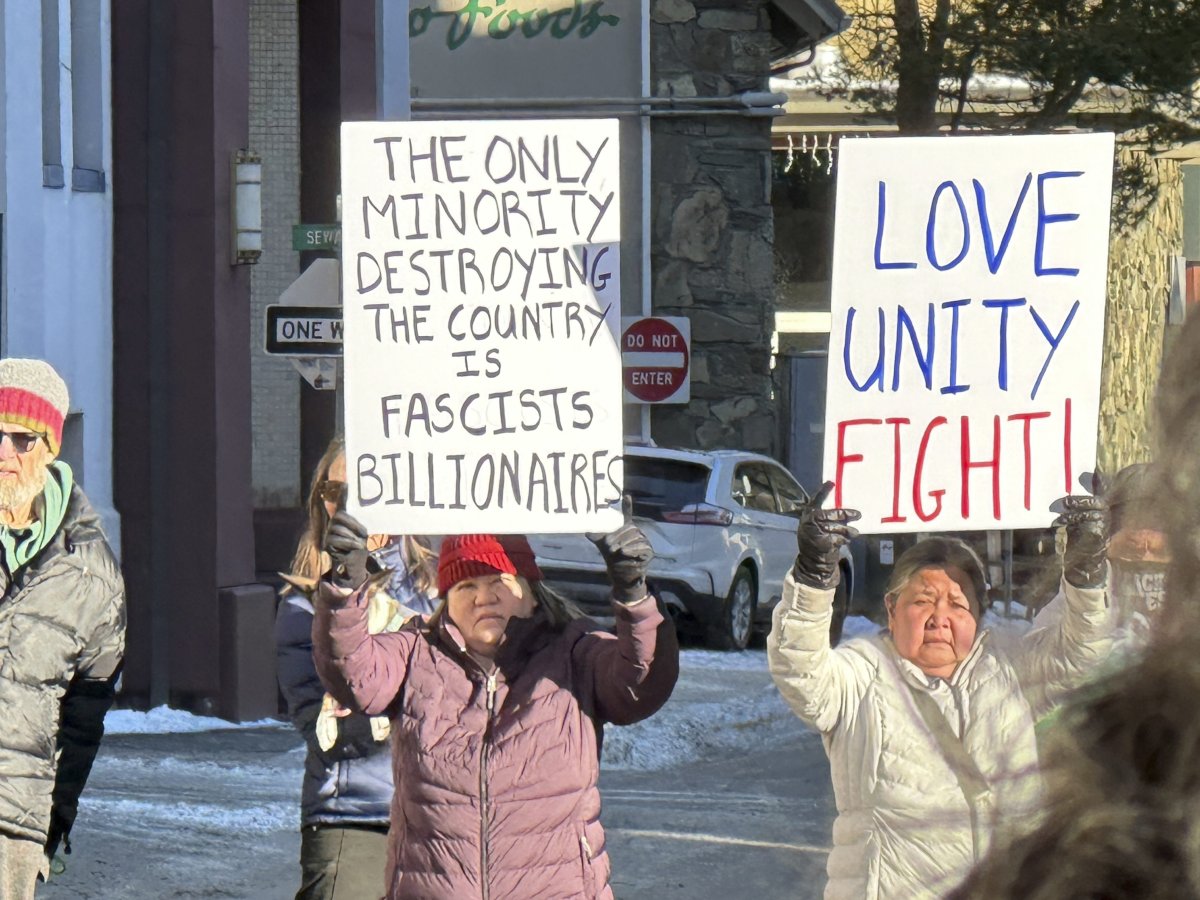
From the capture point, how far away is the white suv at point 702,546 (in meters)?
15.9

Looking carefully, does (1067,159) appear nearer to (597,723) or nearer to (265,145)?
(597,723)

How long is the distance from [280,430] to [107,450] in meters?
2.76

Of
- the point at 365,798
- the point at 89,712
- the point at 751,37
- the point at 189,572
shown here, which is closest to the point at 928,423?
the point at 365,798

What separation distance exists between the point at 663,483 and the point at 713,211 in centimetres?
617

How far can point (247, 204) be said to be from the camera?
38.0ft

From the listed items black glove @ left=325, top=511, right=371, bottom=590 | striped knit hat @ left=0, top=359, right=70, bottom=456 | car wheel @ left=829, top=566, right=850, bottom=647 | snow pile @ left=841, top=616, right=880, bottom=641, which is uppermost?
striped knit hat @ left=0, top=359, right=70, bottom=456

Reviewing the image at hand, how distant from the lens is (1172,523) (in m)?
1.06

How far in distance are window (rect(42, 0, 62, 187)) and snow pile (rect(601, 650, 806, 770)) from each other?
433 centimetres

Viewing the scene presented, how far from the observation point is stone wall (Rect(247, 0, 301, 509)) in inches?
549

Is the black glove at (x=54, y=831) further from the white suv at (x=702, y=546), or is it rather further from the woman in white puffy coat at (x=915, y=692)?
the white suv at (x=702, y=546)

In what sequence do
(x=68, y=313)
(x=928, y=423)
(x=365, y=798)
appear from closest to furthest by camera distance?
(x=928, y=423) → (x=365, y=798) → (x=68, y=313)

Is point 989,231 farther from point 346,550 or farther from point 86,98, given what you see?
point 86,98

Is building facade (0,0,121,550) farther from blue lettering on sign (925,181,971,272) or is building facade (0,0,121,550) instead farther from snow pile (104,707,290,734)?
blue lettering on sign (925,181,971,272)

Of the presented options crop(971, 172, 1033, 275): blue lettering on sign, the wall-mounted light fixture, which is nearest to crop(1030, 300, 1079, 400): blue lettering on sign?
crop(971, 172, 1033, 275): blue lettering on sign
